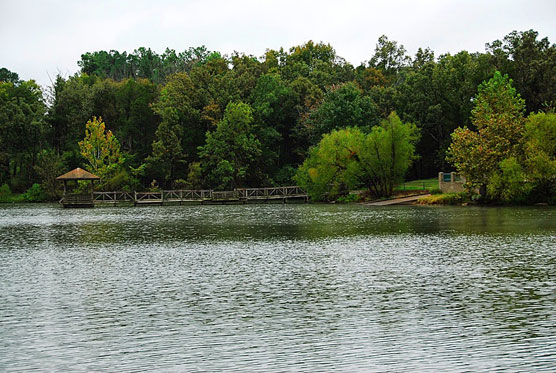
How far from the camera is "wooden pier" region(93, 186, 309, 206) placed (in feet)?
249

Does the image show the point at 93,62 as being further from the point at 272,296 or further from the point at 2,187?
the point at 272,296

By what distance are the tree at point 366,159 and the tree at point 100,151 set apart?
2651 cm

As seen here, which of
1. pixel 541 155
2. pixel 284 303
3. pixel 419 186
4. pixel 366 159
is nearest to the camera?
pixel 284 303

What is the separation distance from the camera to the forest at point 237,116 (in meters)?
77.6

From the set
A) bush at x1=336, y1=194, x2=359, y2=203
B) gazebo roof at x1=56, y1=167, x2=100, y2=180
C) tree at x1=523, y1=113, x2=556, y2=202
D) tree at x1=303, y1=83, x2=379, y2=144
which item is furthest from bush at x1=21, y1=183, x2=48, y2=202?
tree at x1=523, y1=113, x2=556, y2=202

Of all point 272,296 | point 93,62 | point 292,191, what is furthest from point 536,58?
point 93,62

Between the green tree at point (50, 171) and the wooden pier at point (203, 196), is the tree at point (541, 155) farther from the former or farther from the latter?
the green tree at point (50, 171)

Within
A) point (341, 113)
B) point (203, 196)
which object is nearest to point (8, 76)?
point (203, 196)

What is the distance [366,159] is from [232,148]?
21502 mm

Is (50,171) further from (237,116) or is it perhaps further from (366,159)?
(366,159)

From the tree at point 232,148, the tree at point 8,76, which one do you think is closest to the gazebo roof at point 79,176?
the tree at point 232,148

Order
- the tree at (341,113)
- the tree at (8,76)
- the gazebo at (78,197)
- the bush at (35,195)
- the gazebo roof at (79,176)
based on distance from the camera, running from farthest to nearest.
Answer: the tree at (8,76)
the bush at (35,195)
the tree at (341,113)
the gazebo at (78,197)
the gazebo roof at (79,176)

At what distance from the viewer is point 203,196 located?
76.1 metres

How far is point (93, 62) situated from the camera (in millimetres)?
139875
